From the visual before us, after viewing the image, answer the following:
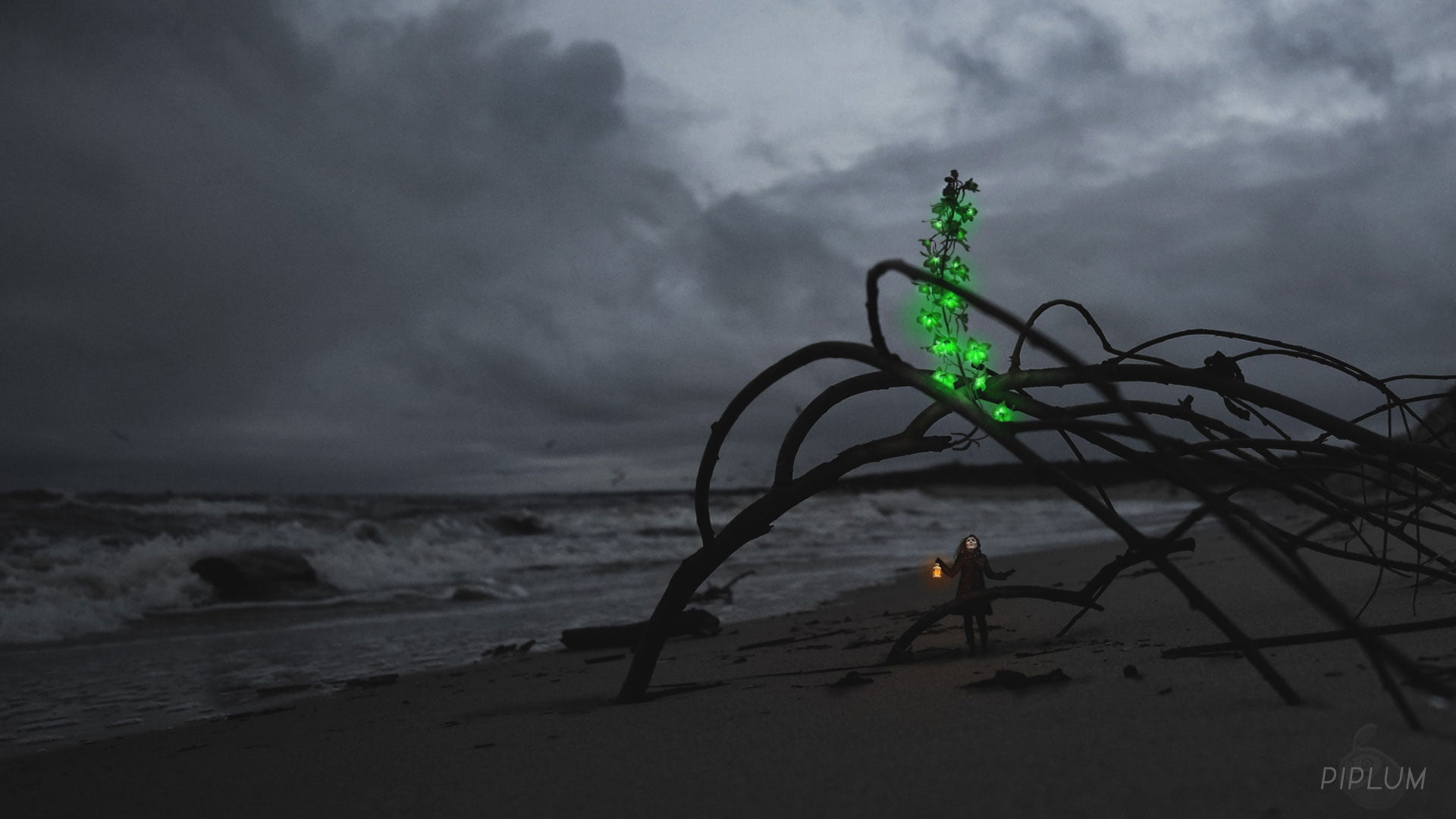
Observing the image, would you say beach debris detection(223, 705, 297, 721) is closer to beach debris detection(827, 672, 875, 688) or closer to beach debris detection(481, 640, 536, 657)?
beach debris detection(481, 640, 536, 657)

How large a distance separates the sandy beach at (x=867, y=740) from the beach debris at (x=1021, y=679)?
0.01m

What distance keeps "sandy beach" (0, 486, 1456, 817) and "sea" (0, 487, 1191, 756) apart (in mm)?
1363

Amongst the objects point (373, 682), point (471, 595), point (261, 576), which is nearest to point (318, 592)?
point (261, 576)

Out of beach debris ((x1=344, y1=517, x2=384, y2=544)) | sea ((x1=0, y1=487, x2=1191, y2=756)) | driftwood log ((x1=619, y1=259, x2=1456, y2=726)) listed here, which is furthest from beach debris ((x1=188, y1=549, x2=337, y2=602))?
driftwood log ((x1=619, y1=259, x2=1456, y2=726))

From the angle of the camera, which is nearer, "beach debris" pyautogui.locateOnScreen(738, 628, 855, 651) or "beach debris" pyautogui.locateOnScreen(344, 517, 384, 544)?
"beach debris" pyautogui.locateOnScreen(738, 628, 855, 651)

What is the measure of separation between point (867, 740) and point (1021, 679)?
1.91ft

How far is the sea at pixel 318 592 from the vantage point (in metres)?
5.55

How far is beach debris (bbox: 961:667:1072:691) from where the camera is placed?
8.32ft

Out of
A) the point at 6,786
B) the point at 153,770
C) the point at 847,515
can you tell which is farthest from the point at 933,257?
the point at 847,515

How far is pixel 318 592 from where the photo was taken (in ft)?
37.3

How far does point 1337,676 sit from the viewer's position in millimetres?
2146

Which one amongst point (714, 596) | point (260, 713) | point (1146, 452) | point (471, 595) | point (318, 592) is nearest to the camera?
point (1146, 452)

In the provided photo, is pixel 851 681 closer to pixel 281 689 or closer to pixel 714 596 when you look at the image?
pixel 281 689

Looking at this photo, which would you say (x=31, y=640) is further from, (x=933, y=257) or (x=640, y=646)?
(x=933, y=257)
